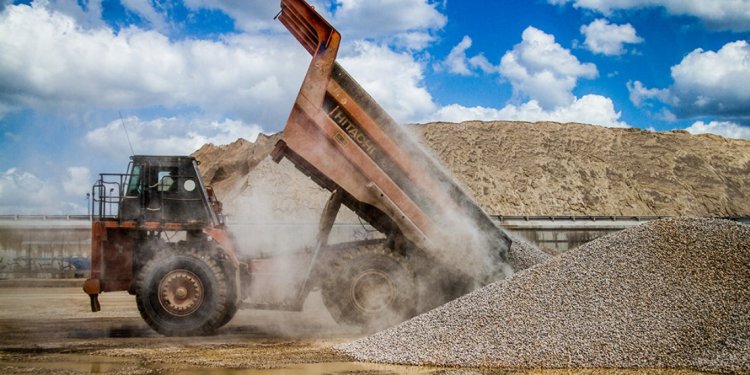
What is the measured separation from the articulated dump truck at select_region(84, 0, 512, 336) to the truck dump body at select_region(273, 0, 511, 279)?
0.05 feet

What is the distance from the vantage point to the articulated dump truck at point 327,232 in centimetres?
948

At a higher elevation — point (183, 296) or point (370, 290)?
point (183, 296)

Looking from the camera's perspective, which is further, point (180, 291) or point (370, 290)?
point (370, 290)

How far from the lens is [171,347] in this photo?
8898 millimetres

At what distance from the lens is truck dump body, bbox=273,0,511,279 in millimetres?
9520

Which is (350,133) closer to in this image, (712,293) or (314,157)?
(314,157)

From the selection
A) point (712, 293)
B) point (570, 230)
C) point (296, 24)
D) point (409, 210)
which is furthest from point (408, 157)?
point (570, 230)

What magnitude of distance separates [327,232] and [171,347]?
2.65 meters

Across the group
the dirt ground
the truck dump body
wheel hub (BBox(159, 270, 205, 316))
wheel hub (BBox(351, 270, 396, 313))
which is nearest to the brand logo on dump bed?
the truck dump body

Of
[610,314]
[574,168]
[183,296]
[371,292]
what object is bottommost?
[610,314]

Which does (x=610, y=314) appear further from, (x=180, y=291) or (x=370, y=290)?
(x=180, y=291)

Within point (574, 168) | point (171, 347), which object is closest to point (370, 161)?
point (171, 347)

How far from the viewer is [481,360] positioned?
755cm

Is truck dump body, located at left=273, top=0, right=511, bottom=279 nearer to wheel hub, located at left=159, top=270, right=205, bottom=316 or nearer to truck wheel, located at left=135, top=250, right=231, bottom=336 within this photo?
truck wheel, located at left=135, top=250, right=231, bottom=336
